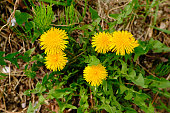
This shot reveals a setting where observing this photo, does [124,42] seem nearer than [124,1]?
Yes

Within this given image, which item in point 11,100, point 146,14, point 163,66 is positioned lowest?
point 11,100

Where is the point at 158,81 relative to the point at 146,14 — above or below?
below

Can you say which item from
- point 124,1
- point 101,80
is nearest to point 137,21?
point 124,1

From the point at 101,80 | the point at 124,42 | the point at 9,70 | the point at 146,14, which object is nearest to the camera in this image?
the point at 124,42

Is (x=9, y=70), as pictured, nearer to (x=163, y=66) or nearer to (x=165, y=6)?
(x=163, y=66)

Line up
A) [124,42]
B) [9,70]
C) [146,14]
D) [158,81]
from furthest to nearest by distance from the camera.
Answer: [146,14] → [9,70] → [158,81] → [124,42]

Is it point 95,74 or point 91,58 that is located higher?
point 91,58

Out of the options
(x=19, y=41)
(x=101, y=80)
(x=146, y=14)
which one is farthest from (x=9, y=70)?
(x=146, y=14)

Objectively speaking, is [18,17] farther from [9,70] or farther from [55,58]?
[9,70]

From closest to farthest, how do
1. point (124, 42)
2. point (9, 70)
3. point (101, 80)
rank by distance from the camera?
point (124, 42)
point (101, 80)
point (9, 70)
